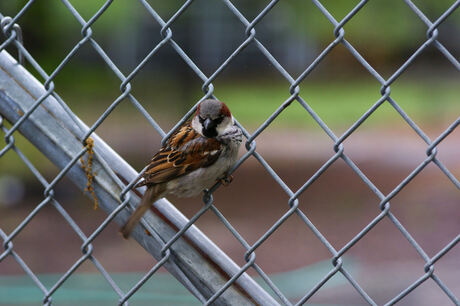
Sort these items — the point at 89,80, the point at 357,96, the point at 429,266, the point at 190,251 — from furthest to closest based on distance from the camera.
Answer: the point at 357,96, the point at 89,80, the point at 190,251, the point at 429,266

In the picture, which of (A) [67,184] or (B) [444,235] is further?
(A) [67,184]

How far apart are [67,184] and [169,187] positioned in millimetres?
9214

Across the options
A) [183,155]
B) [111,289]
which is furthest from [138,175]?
[111,289]

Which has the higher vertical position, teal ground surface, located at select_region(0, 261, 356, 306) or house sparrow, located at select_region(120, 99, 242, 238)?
house sparrow, located at select_region(120, 99, 242, 238)

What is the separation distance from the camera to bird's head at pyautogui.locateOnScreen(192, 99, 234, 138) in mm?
2246

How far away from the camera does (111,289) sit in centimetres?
693

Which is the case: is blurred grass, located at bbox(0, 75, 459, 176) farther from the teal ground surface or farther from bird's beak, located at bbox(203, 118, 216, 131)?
bird's beak, located at bbox(203, 118, 216, 131)

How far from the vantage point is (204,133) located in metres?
2.38

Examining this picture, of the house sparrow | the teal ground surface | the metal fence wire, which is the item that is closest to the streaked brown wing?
the house sparrow

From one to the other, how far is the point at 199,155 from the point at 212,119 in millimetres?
135

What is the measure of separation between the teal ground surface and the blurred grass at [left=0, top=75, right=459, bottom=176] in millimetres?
4740

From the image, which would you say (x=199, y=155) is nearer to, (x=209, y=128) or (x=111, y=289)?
(x=209, y=128)

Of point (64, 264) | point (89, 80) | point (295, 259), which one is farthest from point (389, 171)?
point (89, 80)

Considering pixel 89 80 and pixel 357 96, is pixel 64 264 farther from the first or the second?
pixel 357 96
